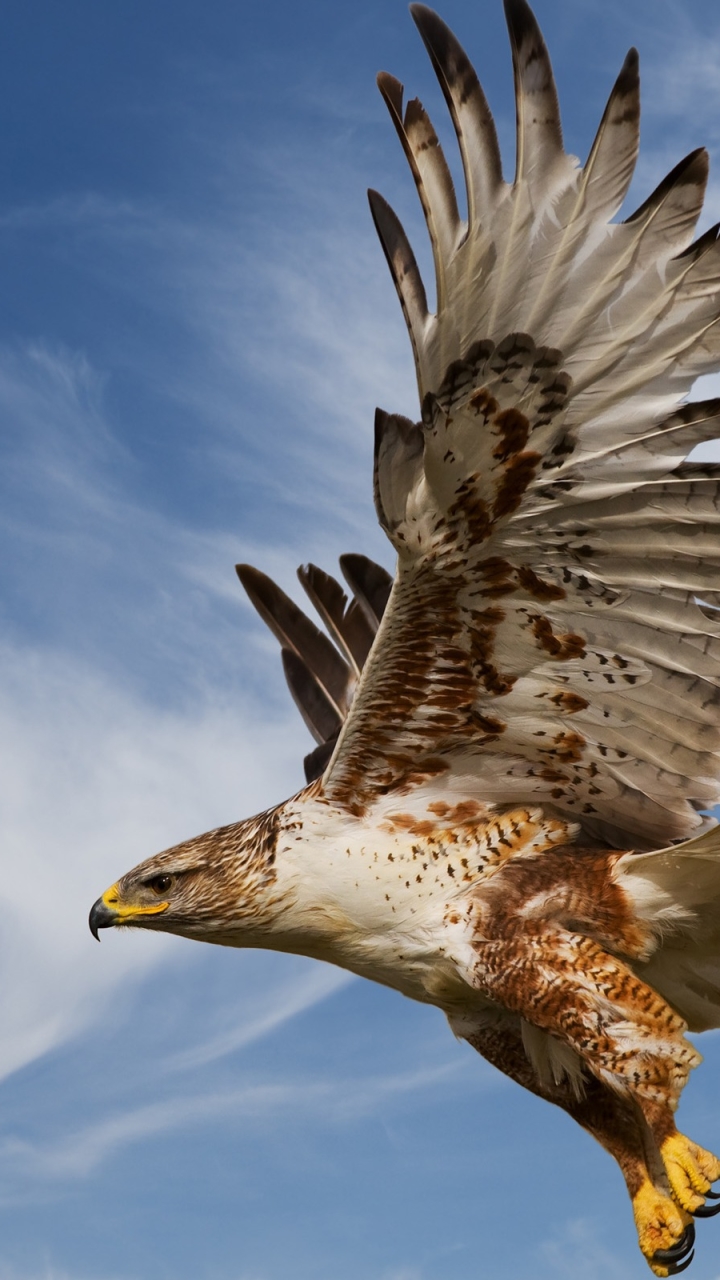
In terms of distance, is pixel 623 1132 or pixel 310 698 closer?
pixel 623 1132

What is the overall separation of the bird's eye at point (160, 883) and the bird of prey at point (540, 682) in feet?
0.08

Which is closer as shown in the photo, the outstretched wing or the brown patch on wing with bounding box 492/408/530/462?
the outstretched wing

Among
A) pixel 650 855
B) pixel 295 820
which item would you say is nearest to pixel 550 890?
pixel 650 855

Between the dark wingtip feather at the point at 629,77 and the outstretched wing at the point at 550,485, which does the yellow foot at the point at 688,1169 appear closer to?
the outstretched wing at the point at 550,485

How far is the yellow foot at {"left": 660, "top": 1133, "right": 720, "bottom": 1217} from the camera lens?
5.99m

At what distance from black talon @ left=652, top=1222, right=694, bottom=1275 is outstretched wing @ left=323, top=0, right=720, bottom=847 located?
5.41 ft

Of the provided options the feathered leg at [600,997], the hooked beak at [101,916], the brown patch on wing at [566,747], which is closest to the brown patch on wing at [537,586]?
the brown patch on wing at [566,747]

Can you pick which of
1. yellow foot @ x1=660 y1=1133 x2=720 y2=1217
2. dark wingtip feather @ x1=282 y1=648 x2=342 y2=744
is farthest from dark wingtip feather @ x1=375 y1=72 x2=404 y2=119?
dark wingtip feather @ x1=282 y1=648 x2=342 y2=744

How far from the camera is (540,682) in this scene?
639 cm

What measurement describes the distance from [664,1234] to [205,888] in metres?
2.55

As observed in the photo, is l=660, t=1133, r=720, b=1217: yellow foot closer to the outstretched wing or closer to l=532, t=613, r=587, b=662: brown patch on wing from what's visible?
the outstretched wing

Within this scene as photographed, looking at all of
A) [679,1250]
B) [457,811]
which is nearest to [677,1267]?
[679,1250]

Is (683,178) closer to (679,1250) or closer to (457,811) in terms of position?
(457,811)

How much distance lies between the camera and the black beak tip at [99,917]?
24.3ft
